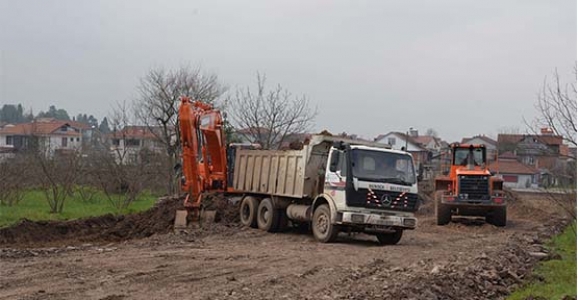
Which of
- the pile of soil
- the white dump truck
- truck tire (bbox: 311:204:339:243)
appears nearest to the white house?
the white dump truck

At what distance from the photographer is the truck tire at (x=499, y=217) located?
81.2 ft

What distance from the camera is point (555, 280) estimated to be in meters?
A: 12.2

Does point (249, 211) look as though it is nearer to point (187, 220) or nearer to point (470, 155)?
point (187, 220)

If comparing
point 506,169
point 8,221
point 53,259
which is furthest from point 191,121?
point 506,169

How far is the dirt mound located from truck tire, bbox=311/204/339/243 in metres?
4.64

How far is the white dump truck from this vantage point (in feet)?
55.4

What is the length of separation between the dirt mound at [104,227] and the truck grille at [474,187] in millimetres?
7856

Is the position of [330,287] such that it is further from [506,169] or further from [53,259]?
[506,169]

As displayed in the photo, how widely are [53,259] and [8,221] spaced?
29.3 ft

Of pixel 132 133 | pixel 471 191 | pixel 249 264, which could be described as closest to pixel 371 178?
pixel 249 264

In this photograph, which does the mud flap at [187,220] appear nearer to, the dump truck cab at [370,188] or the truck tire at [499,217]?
the dump truck cab at [370,188]

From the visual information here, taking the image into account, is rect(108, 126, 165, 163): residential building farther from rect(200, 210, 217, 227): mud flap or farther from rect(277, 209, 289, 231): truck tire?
rect(277, 209, 289, 231): truck tire

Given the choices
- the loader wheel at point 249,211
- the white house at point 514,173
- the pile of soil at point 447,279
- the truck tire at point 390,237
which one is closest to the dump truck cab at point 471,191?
the truck tire at point 390,237

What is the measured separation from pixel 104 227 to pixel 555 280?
13524mm
